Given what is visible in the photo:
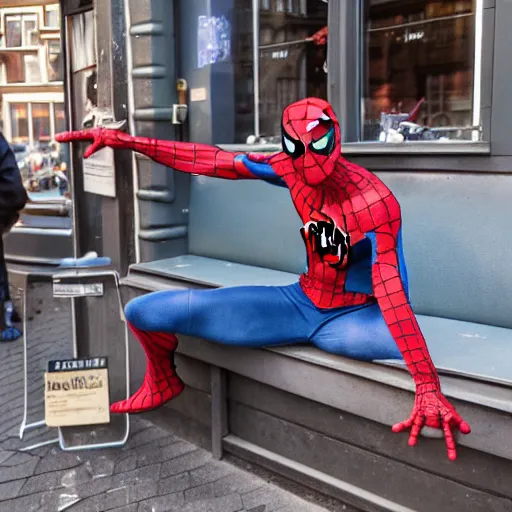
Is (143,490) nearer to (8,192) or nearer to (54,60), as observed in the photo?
(8,192)

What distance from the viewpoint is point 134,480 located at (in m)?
3.41

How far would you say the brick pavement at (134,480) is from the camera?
3189 mm

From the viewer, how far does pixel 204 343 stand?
3432 mm

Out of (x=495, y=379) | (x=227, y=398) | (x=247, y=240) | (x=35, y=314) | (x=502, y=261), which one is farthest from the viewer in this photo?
(x=35, y=314)

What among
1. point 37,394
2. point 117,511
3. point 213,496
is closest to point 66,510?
point 117,511

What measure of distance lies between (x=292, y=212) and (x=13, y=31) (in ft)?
18.7

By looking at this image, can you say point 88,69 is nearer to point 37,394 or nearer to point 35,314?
point 37,394

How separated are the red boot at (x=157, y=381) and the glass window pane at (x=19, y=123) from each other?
5.80m

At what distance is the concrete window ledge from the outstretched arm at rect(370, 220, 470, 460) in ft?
0.37

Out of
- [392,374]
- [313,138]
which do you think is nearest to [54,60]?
[313,138]

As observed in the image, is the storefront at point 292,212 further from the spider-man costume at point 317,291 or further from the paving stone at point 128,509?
the paving stone at point 128,509

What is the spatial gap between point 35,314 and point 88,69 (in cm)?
292

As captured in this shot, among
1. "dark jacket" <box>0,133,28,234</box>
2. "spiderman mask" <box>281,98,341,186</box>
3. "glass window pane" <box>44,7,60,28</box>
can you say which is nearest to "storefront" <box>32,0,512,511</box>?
"spiderman mask" <box>281,98,341,186</box>

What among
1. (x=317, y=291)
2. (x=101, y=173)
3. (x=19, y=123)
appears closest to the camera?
(x=317, y=291)
